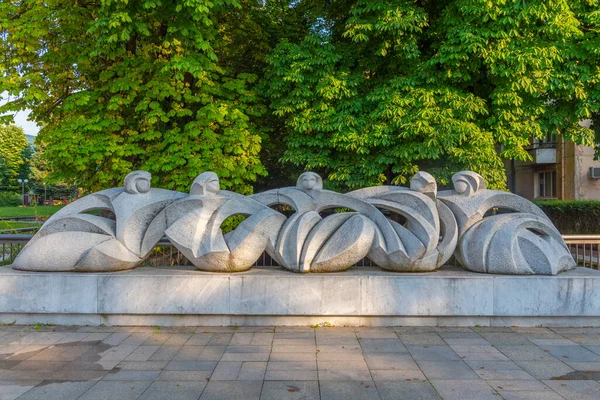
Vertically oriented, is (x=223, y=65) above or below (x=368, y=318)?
above

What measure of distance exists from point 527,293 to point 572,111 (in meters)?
6.75

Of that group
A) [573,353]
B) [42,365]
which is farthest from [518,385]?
[42,365]

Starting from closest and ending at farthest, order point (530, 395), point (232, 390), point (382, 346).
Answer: point (530, 395)
point (232, 390)
point (382, 346)

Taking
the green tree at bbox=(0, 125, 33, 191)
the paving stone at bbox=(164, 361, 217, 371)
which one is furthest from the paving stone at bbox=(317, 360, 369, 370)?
the green tree at bbox=(0, 125, 33, 191)

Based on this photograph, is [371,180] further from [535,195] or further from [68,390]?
[535,195]

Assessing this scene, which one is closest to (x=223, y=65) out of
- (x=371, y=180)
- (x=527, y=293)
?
(x=371, y=180)

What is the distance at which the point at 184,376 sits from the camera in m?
4.73

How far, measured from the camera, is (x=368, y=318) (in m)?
6.71

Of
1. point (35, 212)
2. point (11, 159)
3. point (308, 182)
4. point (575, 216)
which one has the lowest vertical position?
point (575, 216)

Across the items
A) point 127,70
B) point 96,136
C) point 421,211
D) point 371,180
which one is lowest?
point 421,211

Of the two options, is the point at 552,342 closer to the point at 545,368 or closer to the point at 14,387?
the point at 545,368

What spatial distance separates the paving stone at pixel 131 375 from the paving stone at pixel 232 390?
27.3 inches

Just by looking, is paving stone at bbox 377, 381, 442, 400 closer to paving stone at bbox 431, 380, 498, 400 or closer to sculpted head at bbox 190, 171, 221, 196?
paving stone at bbox 431, 380, 498, 400

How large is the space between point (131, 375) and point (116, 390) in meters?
0.39
